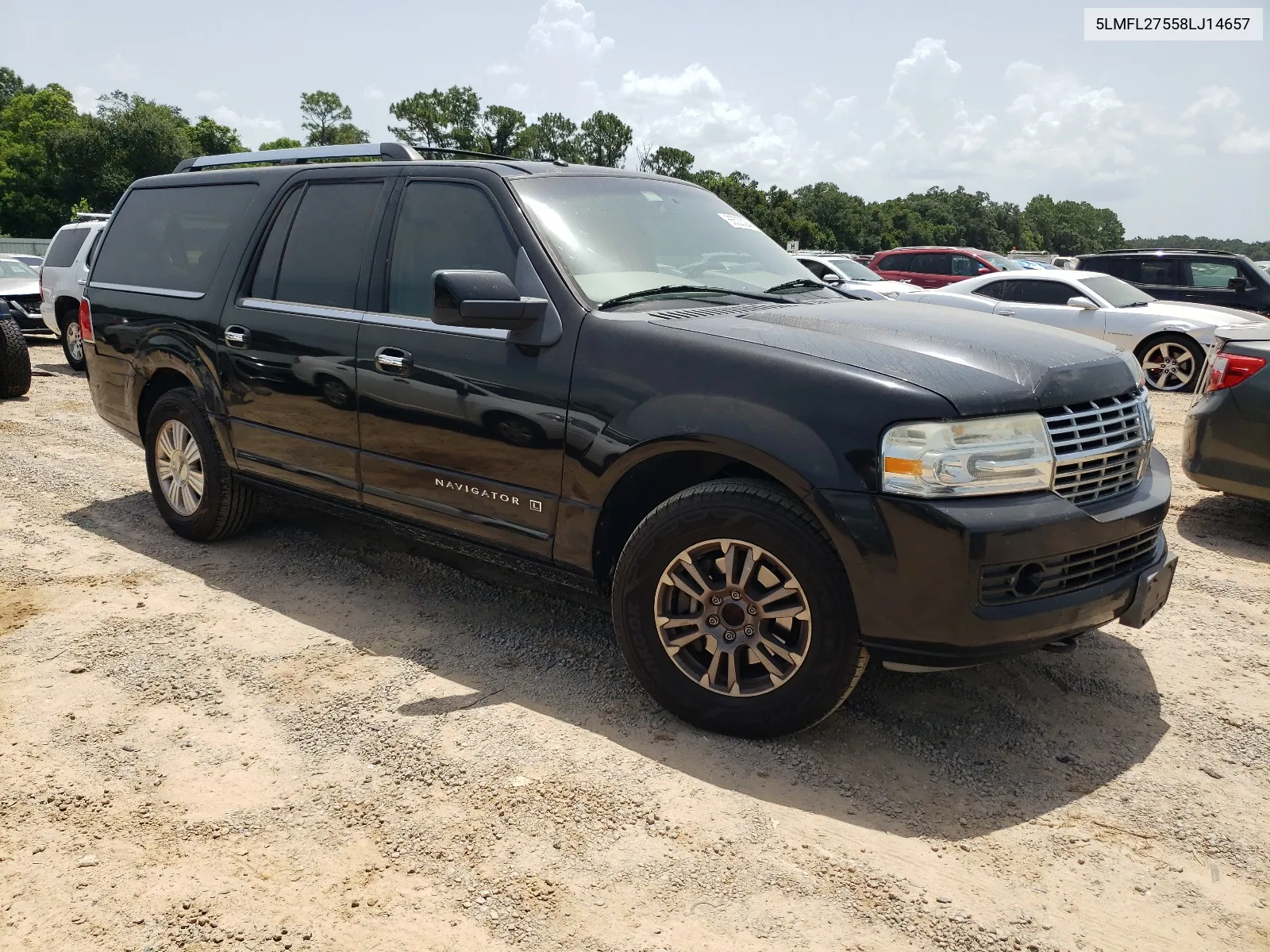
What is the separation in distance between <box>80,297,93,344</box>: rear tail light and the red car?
16.4 metres

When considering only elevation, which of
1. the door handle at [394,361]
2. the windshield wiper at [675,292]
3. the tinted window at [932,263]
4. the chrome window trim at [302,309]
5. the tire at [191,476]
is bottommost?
the tire at [191,476]

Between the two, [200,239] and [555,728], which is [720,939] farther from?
[200,239]

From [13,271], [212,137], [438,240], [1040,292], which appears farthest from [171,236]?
[212,137]

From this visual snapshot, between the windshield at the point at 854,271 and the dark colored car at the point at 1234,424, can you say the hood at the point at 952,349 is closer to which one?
the dark colored car at the point at 1234,424

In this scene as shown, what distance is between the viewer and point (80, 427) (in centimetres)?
881

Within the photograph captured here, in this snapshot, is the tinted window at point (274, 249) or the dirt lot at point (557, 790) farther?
the tinted window at point (274, 249)

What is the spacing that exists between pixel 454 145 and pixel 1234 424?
29.7 metres

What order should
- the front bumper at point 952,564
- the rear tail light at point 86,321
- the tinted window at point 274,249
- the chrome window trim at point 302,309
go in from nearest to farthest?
the front bumper at point 952,564 < the chrome window trim at point 302,309 < the tinted window at point 274,249 < the rear tail light at point 86,321

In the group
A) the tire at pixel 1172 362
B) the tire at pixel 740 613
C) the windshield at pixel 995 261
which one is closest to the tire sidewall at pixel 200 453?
the tire at pixel 740 613

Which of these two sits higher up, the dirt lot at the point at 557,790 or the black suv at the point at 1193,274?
the black suv at the point at 1193,274

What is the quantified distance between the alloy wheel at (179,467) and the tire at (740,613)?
9.59 feet

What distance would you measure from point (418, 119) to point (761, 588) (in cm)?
12394

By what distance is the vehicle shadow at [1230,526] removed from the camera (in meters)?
5.61

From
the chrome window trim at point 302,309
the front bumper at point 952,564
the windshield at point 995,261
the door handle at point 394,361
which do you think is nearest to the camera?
the front bumper at point 952,564
